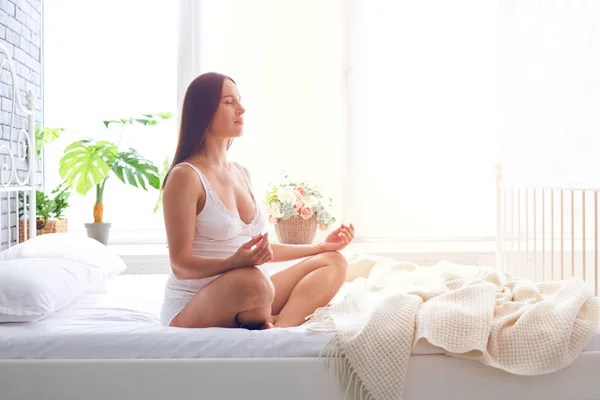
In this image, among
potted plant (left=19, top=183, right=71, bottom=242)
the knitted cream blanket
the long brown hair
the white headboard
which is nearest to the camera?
the knitted cream blanket

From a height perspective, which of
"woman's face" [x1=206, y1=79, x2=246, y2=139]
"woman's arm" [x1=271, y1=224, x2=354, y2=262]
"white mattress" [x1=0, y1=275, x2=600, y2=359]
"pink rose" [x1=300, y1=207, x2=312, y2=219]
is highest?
"woman's face" [x1=206, y1=79, x2=246, y2=139]

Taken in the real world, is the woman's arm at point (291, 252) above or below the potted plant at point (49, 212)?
below

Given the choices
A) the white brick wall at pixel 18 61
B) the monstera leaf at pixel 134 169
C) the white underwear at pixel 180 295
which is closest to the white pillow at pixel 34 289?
the white underwear at pixel 180 295

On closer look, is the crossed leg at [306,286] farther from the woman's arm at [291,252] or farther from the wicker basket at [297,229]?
the wicker basket at [297,229]

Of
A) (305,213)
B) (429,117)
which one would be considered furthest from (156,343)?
(429,117)

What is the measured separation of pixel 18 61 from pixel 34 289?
5.82 ft

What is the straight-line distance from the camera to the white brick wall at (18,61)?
3.00 metres

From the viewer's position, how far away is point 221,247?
1953mm

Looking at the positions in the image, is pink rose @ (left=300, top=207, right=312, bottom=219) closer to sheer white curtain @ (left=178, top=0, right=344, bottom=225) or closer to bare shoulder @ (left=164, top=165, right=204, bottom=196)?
sheer white curtain @ (left=178, top=0, right=344, bottom=225)

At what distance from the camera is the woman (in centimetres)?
178

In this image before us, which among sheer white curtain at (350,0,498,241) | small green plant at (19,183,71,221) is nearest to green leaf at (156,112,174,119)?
small green plant at (19,183,71,221)

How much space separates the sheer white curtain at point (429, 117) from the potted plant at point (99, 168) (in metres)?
1.20

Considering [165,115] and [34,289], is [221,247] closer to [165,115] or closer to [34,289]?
[34,289]

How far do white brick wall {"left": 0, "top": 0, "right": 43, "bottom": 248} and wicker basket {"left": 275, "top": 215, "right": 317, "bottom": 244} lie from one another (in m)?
1.24
